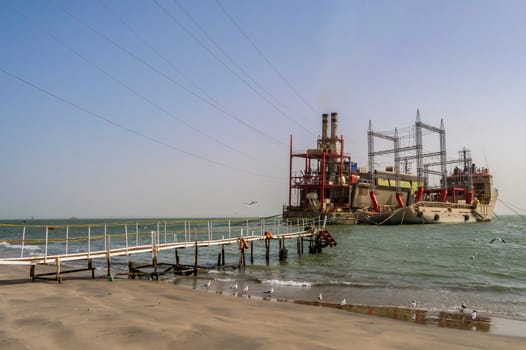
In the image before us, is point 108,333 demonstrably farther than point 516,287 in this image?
No

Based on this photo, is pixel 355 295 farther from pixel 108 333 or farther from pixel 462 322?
pixel 108 333

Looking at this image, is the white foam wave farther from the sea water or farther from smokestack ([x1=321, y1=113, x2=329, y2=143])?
smokestack ([x1=321, y1=113, x2=329, y2=143])

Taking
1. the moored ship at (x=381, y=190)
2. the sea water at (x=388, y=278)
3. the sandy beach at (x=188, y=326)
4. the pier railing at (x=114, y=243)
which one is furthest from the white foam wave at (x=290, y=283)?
the moored ship at (x=381, y=190)

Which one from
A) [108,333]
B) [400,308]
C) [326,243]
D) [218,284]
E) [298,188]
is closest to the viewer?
[108,333]

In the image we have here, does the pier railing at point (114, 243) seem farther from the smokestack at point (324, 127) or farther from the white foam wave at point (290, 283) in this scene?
the smokestack at point (324, 127)

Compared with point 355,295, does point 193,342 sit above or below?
above

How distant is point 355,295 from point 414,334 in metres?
7.87

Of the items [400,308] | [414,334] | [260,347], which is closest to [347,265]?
[400,308]

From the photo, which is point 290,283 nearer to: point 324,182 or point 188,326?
point 188,326

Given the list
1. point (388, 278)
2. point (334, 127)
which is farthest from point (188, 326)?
point (334, 127)

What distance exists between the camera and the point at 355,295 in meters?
17.2

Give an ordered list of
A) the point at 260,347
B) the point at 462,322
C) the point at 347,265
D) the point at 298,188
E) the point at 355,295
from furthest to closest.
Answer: the point at 298,188
the point at 347,265
the point at 355,295
the point at 462,322
the point at 260,347

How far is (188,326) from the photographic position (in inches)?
336

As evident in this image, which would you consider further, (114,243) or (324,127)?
(324,127)
